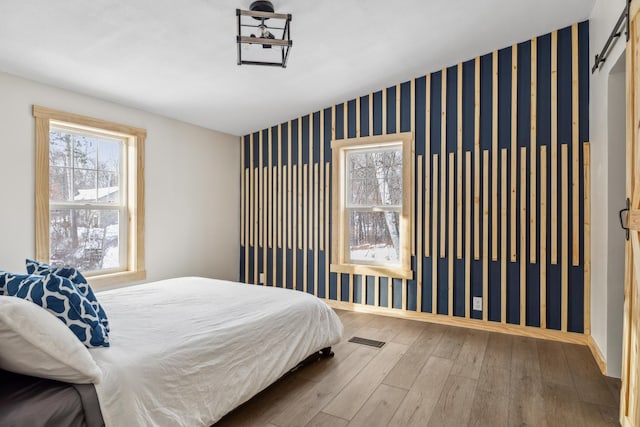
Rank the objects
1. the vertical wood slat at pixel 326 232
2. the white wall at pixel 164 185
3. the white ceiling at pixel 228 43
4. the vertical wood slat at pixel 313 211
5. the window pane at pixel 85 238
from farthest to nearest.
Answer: the vertical wood slat at pixel 313 211 < the vertical wood slat at pixel 326 232 < the window pane at pixel 85 238 < the white wall at pixel 164 185 < the white ceiling at pixel 228 43

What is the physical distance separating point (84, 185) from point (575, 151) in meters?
4.82

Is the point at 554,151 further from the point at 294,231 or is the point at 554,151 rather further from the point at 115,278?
the point at 115,278

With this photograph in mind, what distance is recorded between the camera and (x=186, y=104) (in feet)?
13.5

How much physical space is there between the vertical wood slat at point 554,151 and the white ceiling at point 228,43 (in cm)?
25

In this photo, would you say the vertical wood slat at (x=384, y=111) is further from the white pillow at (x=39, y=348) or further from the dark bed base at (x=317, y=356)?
the white pillow at (x=39, y=348)

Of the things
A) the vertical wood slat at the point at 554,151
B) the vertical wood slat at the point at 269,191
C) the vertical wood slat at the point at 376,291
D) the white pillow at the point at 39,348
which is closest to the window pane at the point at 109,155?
the vertical wood slat at the point at 269,191

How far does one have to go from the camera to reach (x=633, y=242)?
1934mm

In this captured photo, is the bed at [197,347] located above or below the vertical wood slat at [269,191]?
below

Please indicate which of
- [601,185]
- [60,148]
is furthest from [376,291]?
[60,148]

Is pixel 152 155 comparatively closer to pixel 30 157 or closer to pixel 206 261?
pixel 30 157

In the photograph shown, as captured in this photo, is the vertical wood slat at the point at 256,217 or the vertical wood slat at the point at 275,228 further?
the vertical wood slat at the point at 256,217

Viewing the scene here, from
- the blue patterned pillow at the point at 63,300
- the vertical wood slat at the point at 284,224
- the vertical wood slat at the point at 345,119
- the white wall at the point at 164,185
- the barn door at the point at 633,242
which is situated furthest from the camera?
the vertical wood slat at the point at 284,224

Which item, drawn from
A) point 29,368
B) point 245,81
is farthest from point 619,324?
point 245,81

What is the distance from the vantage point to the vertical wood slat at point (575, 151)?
10.9 feet
